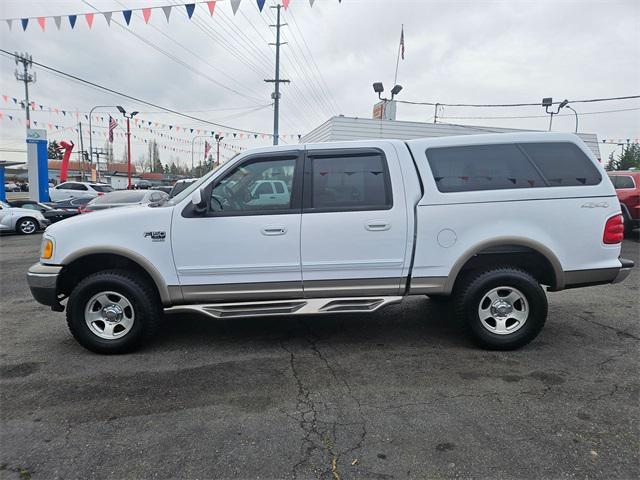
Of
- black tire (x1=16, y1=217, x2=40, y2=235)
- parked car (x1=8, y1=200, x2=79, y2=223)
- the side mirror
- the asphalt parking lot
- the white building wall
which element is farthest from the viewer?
the white building wall

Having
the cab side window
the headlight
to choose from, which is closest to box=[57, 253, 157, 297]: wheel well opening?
the headlight

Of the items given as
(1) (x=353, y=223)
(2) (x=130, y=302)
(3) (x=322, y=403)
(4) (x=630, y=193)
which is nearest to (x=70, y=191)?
(2) (x=130, y=302)

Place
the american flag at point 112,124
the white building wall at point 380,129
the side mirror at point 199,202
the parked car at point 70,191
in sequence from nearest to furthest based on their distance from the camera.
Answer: the side mirror at point 199,202 → the white building wall at point 380,129 → the parked car at point 70,191 → the american flag at point 112,124

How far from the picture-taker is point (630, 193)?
10773 millimetres

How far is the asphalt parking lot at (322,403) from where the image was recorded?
2420 millimetres

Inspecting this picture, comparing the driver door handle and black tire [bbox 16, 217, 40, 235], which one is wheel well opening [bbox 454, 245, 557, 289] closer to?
the driver door handle

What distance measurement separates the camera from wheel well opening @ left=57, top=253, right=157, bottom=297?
3941 mm

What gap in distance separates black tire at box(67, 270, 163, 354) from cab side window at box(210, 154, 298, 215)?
3.41 feet

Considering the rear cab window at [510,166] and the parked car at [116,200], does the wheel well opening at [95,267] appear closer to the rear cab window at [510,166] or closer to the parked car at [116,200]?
the rear cab window at [510,166]

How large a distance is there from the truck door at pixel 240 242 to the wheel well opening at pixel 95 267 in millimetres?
467

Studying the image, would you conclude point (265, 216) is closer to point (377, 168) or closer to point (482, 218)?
point (377, 168)

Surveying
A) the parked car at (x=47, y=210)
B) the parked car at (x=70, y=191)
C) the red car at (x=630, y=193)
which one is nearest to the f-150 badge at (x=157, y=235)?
the red car at (x=630, y=193)

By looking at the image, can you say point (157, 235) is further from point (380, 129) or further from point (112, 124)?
point (112, 124)

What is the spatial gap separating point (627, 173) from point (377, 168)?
10.8 meters
